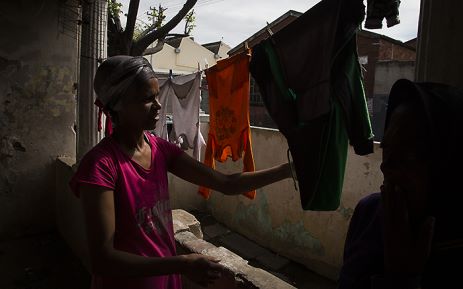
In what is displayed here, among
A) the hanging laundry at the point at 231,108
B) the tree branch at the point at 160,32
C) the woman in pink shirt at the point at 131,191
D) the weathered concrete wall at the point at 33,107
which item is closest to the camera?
the woman in pink shirt at the point at 131,191

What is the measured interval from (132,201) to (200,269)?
0.39 m

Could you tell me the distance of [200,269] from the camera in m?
1.37

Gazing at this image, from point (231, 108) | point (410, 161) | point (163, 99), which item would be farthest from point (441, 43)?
point (163, 99)

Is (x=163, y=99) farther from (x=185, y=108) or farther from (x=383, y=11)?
(x=383, y=11)

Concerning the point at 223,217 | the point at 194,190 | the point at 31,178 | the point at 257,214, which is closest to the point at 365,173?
the point at 257,214

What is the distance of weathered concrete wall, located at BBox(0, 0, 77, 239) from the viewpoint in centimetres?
436

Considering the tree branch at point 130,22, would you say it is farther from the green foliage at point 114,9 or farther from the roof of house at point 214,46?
the roof of house at point 214,46

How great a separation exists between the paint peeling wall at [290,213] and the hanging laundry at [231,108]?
7.63 feet

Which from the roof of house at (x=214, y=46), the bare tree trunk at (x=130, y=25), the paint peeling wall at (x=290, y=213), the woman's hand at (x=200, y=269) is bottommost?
the paint peeling wall at (x=290, y=213)

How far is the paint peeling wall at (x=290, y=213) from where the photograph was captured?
514 centimetres

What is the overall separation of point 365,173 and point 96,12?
3.94 metres

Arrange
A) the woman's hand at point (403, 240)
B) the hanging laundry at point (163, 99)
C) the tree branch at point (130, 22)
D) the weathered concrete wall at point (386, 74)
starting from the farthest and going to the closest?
the weathered concrete wall at point (386, 74), the tree branch at point (130, 22), the hanging laundry at point (163, 99), the woman's hand at point (403, 240)

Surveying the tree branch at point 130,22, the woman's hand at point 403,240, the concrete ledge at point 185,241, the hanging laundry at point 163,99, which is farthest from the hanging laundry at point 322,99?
the tree branch at point 130,22

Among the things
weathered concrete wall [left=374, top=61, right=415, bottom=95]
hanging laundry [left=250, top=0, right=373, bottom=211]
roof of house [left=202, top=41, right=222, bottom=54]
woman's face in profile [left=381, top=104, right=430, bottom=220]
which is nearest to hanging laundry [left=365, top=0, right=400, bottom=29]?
hanging laundry [left=250, top=0, right=373, bottom=211]
